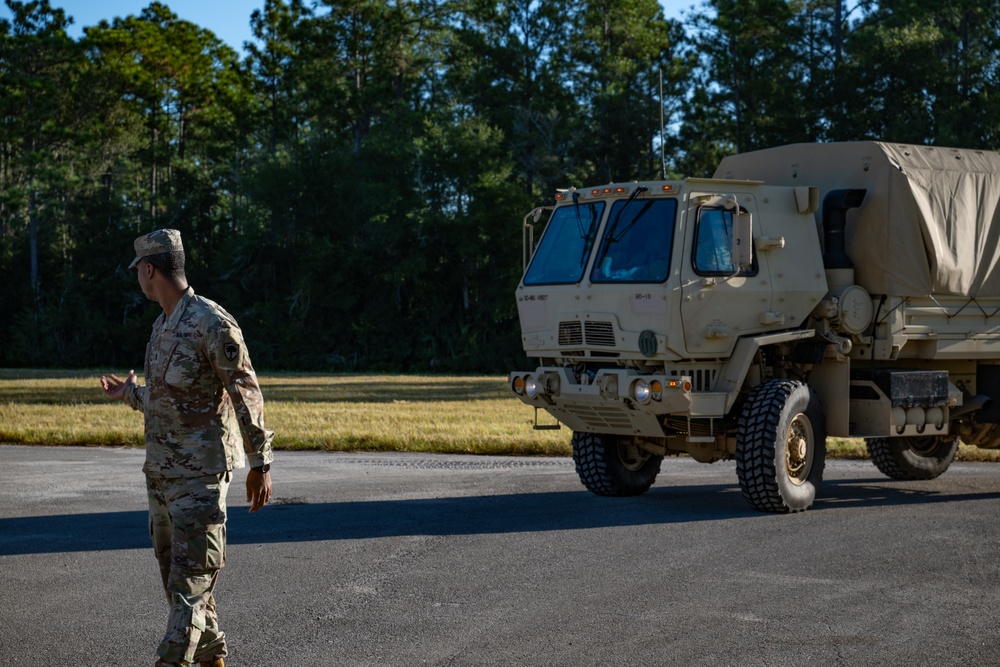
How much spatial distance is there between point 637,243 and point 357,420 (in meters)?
10.4

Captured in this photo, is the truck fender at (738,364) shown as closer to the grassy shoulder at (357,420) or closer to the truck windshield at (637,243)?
the truck windshield at (637,243)

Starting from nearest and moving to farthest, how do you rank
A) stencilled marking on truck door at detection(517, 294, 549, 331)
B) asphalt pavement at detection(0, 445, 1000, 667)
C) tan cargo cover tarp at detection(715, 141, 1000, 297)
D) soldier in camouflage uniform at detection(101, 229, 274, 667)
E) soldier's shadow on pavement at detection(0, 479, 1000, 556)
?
soldier in camouflage uniform at detection(101, 229, 274, 667) < asphalt pavement at detection(0, 445, 1000, 667) < soldier's shadow on pavement at detection(0, 479, 1000, 556) < stencilled marking on truck door at detection(517, 294, 549, 331) < tan cargo cover tarp at detection(715, 141, 1000, 297)

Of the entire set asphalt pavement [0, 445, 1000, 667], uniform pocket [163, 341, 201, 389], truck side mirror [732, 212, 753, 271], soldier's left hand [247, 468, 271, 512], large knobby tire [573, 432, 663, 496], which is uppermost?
truck side mirror [732, 212, 753, 271]

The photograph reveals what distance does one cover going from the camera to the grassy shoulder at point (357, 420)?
57.4 feet

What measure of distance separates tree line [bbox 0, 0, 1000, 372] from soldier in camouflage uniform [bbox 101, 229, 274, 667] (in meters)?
36.2

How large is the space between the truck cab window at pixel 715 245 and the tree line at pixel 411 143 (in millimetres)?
29680

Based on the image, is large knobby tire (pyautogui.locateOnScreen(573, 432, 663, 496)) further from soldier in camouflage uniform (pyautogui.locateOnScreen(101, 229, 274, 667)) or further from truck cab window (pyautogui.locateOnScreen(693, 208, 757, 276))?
soldier in camouflage uniform (pyautogui.locateOnScreen(101, 229, 274, 667))

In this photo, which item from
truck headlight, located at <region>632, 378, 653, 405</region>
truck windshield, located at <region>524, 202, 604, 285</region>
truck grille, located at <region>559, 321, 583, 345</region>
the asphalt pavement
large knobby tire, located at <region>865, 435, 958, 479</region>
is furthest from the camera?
large knobby tire, located at <region>865, 435, 958, 479</region>

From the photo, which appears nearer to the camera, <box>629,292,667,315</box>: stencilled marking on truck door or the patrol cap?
the patrol cap

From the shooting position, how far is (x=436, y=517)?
36.4 feet

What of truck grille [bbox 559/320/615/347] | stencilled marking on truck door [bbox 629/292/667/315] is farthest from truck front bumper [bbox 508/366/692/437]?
stencilled marking on truck door [bbox 629/292/667/315]

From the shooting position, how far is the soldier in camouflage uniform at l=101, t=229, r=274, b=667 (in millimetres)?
5684

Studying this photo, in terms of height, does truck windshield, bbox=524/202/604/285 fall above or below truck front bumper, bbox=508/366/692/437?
above

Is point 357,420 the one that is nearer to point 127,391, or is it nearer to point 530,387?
point 530,387
